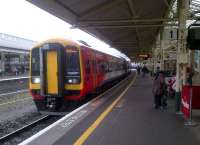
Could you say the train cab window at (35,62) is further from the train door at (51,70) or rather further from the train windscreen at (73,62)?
the train windscreen at (73,62)

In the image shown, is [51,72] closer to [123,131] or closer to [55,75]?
[55,75]

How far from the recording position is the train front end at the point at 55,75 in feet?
48.3

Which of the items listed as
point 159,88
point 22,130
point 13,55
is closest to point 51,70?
point 22,130

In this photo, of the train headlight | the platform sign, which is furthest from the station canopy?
the platform sign

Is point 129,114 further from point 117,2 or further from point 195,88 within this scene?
point 117,2

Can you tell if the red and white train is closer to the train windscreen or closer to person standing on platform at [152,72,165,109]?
the train windscreen

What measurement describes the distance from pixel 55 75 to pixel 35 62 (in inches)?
45.9

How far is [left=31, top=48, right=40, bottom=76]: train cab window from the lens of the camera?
15203 mm

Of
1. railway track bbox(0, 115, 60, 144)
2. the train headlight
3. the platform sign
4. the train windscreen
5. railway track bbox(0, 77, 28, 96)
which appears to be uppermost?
the train windscreen

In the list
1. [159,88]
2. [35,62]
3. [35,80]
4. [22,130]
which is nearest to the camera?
[22,130]

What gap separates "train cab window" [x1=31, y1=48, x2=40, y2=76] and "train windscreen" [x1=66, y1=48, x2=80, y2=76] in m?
1.20

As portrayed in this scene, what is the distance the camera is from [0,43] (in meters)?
36.5

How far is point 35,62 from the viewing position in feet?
50.3

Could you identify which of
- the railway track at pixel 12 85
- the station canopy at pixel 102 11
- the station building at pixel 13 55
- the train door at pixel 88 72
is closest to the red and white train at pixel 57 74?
the train door at pixel 88 72
